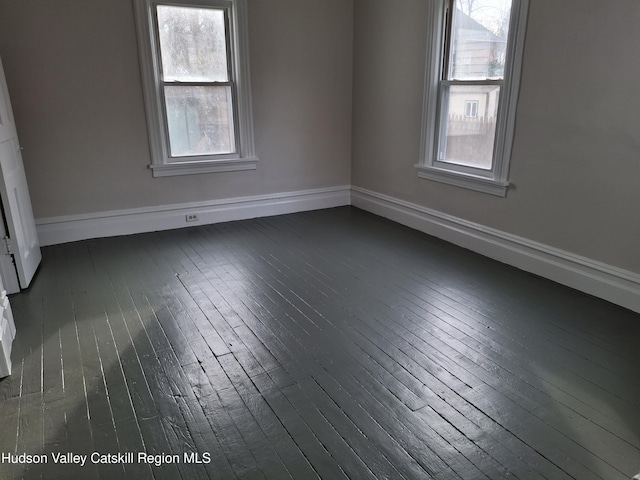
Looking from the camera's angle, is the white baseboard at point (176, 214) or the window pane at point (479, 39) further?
the white baseboard at point (176, 214)

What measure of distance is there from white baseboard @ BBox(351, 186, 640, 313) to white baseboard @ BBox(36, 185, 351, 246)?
78 cm

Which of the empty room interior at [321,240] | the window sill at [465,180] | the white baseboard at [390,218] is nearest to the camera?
the empty room interior at [321,240]

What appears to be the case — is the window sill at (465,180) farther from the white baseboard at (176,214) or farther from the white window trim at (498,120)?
the white baseboard at (176,214)

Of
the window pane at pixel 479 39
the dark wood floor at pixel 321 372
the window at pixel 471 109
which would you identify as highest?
the window pane at pixel 479 39

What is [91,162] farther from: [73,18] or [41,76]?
[73,18]

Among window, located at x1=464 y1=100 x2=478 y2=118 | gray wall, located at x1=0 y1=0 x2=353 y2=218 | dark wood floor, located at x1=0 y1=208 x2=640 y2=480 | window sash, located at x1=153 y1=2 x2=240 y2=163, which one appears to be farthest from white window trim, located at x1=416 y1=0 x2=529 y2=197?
window sash, located at x1=153 y1=2 x2=240 y2=163

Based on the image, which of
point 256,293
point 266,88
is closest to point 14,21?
point 266,88

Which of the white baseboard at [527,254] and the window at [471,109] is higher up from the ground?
the window at [471,109]

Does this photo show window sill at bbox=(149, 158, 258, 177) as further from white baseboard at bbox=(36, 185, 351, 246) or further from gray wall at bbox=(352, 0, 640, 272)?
gray wall at bbox=(352, 0, 640, 272)

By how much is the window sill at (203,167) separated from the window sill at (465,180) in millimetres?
1749

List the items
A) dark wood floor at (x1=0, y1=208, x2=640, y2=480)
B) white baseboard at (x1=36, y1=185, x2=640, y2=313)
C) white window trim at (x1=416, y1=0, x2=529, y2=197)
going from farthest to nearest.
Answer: white window trim at (x1=416, y1=0, x2=529, y2=197) < white baseboard at (x1=36, y1=185, x2=640, y2=313) < dark wood floor at (x1=0, y1=208, x2=640, y2=480)

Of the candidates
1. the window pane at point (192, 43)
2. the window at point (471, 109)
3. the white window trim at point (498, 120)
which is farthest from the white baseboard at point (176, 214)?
the window at point (471, 109)

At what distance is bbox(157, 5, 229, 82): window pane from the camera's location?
165 inches

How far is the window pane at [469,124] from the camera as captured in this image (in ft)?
12.0
